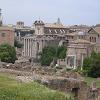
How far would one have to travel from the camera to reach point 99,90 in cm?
3034

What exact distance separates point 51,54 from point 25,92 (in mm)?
60433

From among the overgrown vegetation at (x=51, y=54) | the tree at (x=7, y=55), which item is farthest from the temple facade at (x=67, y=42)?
the tree at (x=7, y=55)

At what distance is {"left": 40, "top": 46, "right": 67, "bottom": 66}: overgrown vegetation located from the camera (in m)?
71.3

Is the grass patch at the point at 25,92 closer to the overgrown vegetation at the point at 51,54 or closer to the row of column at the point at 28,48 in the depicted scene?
the overgrown vegetation at the point at 51,54

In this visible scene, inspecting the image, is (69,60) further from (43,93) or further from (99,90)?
(43,93)

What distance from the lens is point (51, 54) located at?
75.2 m

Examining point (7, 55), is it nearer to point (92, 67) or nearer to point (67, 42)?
point (92, 67)

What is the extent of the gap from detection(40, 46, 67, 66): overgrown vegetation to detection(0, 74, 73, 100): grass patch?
5374 centimetres

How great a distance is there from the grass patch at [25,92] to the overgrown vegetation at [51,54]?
5374cm

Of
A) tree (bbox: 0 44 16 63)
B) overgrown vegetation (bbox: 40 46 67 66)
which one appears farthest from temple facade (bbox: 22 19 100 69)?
tree (bbox: 0 44 16 63)

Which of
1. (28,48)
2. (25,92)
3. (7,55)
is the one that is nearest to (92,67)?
(7,55)

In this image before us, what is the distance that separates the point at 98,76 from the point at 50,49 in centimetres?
2807

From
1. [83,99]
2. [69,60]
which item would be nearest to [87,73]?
[69,60]

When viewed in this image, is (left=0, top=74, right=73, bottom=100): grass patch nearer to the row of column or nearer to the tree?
the tree
